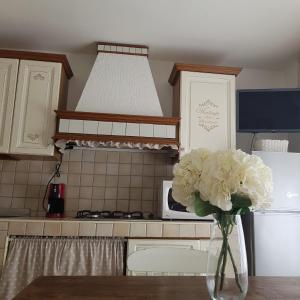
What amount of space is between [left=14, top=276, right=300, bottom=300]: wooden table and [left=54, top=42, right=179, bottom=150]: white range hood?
1.33 m

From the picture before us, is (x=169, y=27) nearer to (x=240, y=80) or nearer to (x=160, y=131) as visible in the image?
(x=160, y=131)

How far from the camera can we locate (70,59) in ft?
8.96

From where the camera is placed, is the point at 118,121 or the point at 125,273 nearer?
the point at 125,273

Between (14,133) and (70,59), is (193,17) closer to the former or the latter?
(70,59)

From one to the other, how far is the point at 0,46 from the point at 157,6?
153 cm

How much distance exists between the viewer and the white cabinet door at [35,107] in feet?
7.28

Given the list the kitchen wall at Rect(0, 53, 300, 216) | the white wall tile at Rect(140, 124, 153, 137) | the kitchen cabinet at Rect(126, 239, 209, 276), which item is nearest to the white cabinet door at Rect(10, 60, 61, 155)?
the kitchen wall at Rect(0, 53, 300, 216)

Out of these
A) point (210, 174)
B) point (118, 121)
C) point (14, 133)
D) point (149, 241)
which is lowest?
point (149, 241)

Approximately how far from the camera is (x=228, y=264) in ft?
2.38

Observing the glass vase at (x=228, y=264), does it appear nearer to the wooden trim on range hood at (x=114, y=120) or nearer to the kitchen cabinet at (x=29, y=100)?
the wooden trim on range hood at (x=114, y=120)

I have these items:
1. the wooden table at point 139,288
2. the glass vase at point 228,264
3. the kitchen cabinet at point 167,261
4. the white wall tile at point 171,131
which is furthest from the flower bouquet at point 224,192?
the white wall tile at point 171,131

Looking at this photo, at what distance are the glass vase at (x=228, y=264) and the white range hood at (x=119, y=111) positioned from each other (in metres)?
1.55

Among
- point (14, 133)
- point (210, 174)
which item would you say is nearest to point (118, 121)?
point (14, 133)

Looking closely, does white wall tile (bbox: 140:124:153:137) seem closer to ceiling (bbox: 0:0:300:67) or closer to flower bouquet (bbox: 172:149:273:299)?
ceiling (bbox: 0:0:300:67)
